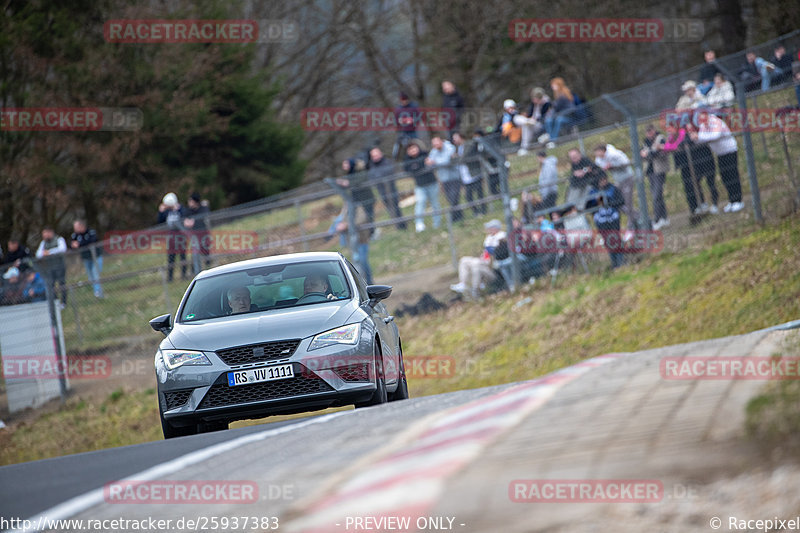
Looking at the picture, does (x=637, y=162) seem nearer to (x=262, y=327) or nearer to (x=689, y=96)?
(x=689, y=96)

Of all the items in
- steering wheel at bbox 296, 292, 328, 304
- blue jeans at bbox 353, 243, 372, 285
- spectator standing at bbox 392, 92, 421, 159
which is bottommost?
steering wheel at bbox 296, 292, 328, 304

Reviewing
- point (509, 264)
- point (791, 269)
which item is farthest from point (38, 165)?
point (791, 269)

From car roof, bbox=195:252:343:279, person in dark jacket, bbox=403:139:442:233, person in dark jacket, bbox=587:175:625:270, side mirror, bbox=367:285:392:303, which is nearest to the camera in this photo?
side mirror, bbox=367:285:392:303

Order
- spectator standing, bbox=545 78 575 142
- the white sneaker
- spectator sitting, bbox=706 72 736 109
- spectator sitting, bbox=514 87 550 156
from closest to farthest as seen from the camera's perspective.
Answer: spectator sitting, bbox=706 72 736 109
the white sneaker
spectator standing, bbox=545 78 575 142
spectator sitting, bbox=514 87 550 156

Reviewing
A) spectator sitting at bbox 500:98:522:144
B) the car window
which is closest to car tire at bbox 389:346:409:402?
the car window

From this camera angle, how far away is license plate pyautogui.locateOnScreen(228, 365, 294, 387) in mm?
8430

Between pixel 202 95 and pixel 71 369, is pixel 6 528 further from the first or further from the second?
pixel 202 95

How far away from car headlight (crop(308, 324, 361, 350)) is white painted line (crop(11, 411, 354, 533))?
0.98m

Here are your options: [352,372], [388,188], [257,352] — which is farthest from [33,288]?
[352,372]

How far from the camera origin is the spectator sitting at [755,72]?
→ 18.3 meters

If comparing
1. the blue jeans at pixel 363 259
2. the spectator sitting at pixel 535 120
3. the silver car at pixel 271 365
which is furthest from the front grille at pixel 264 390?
the spectator sitting at pixel 535 120

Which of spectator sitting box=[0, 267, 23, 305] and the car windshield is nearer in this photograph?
the car windshield

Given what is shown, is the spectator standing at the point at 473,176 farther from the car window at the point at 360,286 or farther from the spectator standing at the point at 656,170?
the car window at the point at 360,286

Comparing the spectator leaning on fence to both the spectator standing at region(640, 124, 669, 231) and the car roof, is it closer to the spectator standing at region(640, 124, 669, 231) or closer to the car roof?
the spectator standing at region(640, 124, 669, 231)
